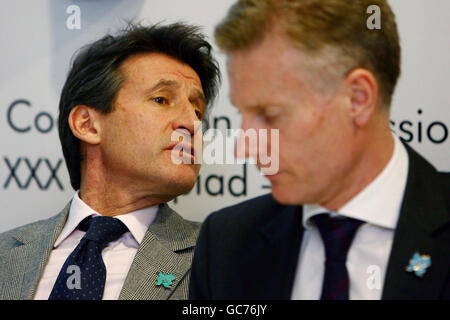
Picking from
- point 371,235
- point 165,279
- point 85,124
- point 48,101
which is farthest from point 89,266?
point 371,235

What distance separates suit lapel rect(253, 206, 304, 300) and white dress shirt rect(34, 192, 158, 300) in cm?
59

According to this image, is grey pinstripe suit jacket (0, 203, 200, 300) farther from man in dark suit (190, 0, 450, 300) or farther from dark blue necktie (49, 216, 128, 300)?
man in dark suit (190, 0, 450, 300)

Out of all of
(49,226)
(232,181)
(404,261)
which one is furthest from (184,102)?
(404,261)

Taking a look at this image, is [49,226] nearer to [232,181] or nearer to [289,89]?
[232,181]

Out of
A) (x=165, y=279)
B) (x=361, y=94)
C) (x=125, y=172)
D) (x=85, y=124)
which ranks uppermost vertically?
(x=361, y=94)

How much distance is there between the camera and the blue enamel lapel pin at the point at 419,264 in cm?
100

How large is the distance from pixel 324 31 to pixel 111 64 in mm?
991

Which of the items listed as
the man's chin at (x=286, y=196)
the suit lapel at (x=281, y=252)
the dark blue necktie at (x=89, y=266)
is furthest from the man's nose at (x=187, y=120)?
the man's chin at (x=286, y=196)

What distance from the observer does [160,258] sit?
166 centimetres

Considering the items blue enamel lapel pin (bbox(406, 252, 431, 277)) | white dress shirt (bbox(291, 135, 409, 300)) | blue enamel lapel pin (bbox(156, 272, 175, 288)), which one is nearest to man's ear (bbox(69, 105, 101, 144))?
blue enamel lapel pin (bbox(156, 272, 175, 288))

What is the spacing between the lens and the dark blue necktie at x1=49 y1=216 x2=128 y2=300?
62.4 inches

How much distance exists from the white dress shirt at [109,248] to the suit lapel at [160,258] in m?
0.04

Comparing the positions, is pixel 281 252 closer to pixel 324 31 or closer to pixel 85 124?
pixel 324 31

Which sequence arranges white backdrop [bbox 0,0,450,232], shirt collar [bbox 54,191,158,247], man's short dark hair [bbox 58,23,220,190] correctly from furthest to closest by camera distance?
white backdrop [bbox 0,0,450,232] → man's short dark hair [bbox 58,23,220,190] → shirt collar [bbox 54,191,158,247]
